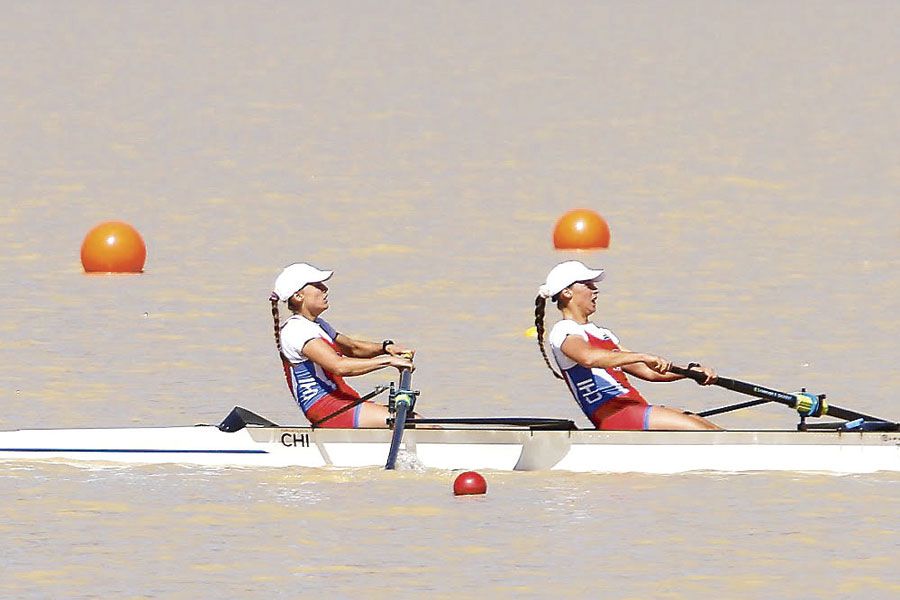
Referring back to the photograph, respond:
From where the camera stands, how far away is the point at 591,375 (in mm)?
13906

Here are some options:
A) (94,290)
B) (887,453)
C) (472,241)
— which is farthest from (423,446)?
(472,241)

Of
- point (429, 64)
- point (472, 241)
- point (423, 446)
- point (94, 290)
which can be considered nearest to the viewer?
point (423, 446)

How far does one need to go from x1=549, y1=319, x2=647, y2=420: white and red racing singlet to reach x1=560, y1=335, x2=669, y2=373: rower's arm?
0.07m

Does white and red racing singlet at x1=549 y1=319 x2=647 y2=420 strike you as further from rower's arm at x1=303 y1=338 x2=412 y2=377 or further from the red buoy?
the red buoy

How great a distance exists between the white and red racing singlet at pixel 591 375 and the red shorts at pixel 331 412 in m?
1.20

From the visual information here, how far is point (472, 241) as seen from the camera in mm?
23547

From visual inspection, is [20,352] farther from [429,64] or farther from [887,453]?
[429,64]

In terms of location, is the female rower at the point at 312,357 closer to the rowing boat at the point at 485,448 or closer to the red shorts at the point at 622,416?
the rowing boat at the point at 485,448

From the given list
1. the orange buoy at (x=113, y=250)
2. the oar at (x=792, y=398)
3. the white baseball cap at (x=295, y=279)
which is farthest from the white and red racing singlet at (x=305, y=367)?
the orange buoy at (x=113, y=250)

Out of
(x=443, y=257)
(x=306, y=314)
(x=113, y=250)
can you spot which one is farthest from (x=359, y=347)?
(x=443, y=257)

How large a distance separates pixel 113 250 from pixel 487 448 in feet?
28.4

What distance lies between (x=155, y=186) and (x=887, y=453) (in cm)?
1489

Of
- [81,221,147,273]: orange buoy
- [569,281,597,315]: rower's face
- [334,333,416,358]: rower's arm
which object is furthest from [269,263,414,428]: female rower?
[81,221,147,273]: orange buoy

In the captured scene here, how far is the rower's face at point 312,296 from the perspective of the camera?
1426 cm
